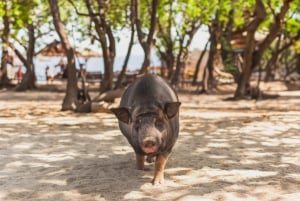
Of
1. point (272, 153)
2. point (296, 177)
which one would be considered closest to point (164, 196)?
point (296, 177)

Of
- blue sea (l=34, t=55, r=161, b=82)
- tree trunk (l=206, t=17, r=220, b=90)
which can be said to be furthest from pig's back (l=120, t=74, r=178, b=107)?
tree trunk (l=206, t=17, r=220, b=90)

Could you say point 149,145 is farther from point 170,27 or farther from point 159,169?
point 170,27

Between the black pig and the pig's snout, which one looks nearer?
the pig's snout

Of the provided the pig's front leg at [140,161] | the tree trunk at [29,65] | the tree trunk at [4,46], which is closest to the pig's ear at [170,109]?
the pig's front leg at [140,161]

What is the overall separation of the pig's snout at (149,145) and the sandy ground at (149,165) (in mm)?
493

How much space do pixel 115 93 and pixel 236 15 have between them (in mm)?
9282

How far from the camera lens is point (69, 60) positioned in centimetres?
1284

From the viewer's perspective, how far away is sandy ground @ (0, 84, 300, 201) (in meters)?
5.10

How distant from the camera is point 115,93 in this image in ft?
43.6

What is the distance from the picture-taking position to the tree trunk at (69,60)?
12.7 metres

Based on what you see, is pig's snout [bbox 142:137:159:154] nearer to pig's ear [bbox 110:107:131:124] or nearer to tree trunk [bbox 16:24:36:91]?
Result: pig's ear [bbox 110:107:131:124]

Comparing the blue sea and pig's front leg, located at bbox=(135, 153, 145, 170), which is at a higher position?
the blue sea

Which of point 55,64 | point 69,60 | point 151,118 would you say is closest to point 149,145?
point 151,118

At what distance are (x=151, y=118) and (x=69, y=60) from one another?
8308mm
